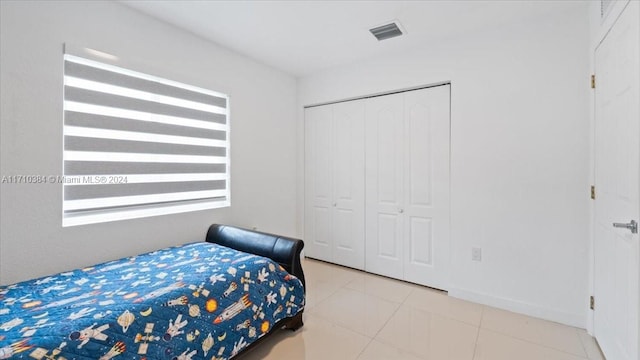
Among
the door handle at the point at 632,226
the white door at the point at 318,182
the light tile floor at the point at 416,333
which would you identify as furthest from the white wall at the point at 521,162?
the white door at the point at 318,182

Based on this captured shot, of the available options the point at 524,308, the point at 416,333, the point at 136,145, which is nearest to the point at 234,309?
the point at 416,333

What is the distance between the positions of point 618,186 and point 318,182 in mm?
2779

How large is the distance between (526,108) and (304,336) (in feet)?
8.61

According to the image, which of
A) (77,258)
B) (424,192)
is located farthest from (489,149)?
(77,258)

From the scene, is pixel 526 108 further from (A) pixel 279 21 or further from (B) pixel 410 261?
(A) pixel 279 21

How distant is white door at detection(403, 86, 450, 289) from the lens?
109 inches

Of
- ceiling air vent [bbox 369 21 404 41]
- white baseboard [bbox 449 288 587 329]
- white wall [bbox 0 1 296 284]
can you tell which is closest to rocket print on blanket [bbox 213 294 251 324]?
white wall [bbox 0 1 296 284]

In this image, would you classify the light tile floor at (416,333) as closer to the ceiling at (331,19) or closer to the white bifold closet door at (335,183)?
the white bifold closet door at (335,183)

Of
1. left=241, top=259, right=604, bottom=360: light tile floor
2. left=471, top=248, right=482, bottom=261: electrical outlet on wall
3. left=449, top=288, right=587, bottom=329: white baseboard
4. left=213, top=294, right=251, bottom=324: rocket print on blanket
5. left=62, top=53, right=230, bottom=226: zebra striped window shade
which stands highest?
left=62, top=53, right=230, bottom=226: zebra striped window shade

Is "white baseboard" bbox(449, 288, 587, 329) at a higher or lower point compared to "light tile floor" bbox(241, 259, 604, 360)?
higher

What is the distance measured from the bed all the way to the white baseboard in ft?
5.33

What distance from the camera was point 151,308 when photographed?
4.69 ft

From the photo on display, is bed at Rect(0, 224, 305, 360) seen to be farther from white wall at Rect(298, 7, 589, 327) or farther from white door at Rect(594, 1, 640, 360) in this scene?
white door at Rect(594, 1, 640, 360)

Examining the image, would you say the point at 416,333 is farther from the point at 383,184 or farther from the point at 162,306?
the point at 162,306
